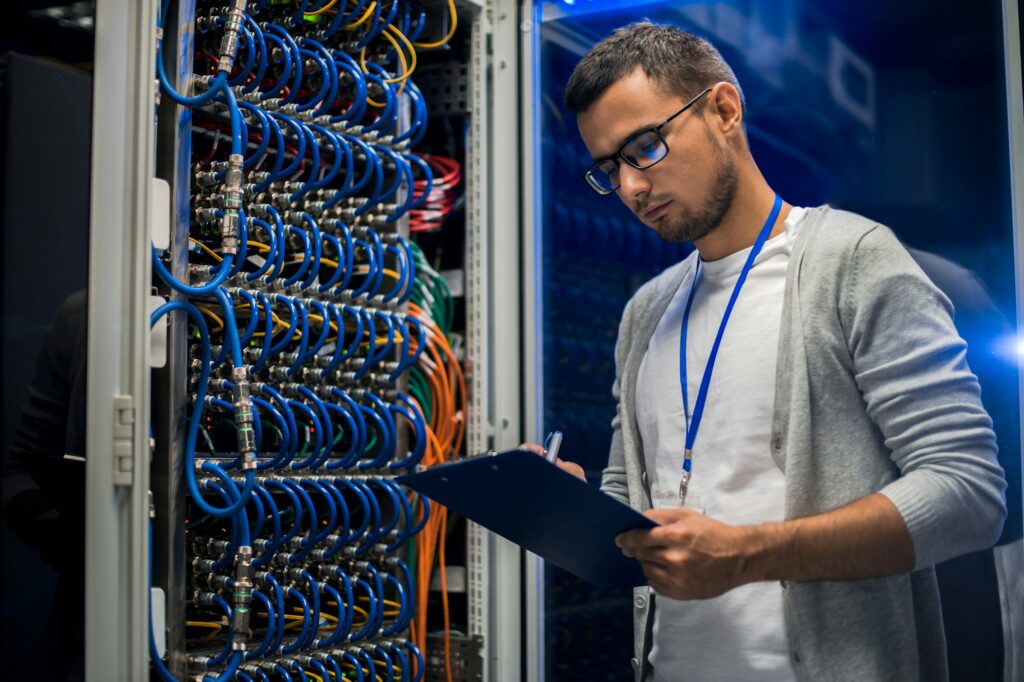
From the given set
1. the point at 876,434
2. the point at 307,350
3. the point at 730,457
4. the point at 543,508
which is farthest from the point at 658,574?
the point at 307,350

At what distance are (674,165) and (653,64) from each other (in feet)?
0.67

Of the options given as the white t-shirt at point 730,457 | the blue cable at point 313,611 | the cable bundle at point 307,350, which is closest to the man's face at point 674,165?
the white t-shirt at point 730,457

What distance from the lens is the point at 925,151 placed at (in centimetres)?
252

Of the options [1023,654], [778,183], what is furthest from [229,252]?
[1023,654]

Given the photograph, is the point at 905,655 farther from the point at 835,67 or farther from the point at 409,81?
the point at 409,81

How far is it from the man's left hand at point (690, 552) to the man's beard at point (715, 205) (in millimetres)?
632

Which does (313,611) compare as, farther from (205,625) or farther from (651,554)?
(651,554)

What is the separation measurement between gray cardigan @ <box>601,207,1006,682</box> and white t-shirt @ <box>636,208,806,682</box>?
61 millimetres

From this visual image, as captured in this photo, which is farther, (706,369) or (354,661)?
(354,661)

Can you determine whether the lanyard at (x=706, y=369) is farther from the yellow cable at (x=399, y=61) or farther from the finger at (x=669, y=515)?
the yellow cable at (x=399, y=61)

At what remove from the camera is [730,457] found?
6.60 feet

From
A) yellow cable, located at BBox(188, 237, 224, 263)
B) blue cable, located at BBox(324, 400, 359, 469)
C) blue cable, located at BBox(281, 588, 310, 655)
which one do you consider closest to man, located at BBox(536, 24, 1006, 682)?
blue cable, located at BBox(324, 400, 359, 469)

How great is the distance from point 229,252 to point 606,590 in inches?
52.8

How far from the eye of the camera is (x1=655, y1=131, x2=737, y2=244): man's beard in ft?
7.00
